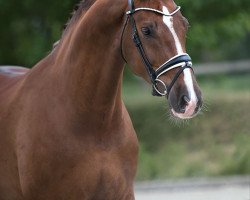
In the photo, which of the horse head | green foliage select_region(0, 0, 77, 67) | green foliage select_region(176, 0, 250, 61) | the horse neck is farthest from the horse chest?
green foliage select_region(0, 0, 77, 67)

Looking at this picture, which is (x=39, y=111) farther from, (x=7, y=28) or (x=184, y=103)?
(x=7, y=28)

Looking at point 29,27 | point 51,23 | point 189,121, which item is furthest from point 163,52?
point 29,27

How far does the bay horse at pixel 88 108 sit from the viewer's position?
15.1 feet

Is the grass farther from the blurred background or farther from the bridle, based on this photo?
the bridle

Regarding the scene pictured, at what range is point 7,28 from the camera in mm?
12414

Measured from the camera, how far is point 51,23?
1189cm

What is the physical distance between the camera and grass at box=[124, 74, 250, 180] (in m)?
11.8

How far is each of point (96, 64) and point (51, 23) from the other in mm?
7129

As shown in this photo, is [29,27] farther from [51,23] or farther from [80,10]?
[80,10]

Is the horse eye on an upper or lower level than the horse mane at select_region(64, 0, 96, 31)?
upper

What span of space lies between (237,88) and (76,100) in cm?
1159

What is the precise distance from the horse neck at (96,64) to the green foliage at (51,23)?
574 centimetres

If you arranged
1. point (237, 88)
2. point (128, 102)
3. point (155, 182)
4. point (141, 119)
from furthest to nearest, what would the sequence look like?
1. point (237, 88)
2. point (128, 102)
3. point (141, 119)
4. point (155, 182)

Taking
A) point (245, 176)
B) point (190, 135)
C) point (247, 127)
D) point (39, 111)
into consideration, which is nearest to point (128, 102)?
point (190, 135)
